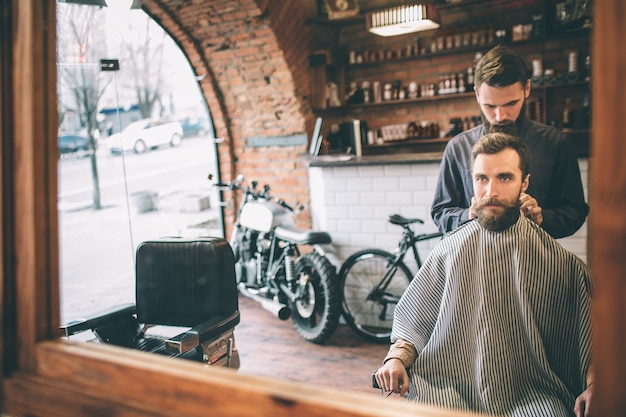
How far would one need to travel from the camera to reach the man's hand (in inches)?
79.4

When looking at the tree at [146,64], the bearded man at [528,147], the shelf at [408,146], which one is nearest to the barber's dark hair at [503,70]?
the bearded man at [528,147]

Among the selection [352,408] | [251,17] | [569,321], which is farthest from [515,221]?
[251,17]

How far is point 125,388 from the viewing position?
1060 mm

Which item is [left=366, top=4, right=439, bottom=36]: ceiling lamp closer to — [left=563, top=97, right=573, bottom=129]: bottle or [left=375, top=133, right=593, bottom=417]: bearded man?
[left=563, top=97, right=573, bottom=129]: bottle

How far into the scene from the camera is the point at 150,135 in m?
7.46

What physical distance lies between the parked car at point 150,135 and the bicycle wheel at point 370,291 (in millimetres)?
3279

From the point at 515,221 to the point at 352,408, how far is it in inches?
46.7

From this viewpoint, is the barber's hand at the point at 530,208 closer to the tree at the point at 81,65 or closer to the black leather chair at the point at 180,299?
the black leather chair at the point at 180,299

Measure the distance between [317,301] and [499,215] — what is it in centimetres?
279

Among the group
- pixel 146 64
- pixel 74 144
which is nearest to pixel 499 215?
pixel 74 144

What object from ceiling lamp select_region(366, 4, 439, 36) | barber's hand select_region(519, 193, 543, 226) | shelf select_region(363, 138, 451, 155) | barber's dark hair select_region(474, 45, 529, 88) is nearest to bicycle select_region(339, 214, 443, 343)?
ceiling lamp select_region(366, 4, 439, 36)

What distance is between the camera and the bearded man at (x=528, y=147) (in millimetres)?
2383

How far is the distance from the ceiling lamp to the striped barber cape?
3622 mm
